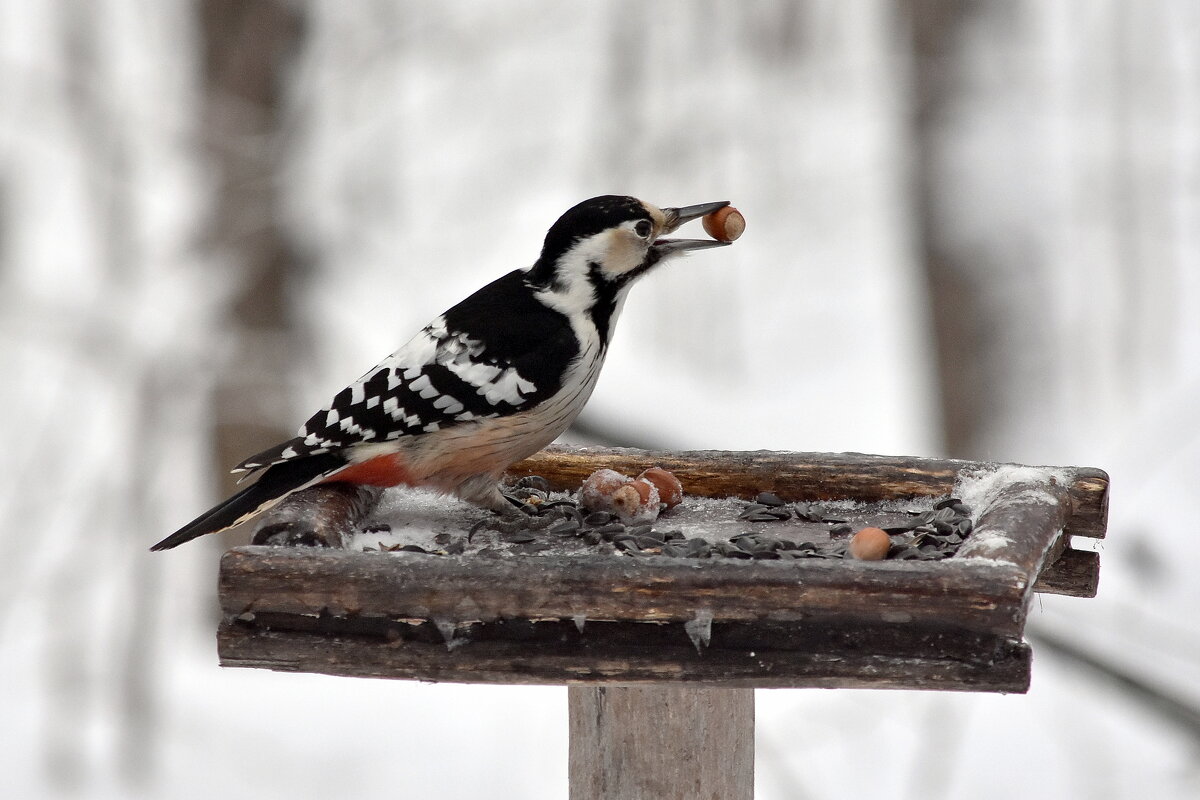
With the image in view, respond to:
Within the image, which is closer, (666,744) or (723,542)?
(723,542)

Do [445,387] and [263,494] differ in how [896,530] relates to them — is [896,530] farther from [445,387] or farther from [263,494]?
[263,494]

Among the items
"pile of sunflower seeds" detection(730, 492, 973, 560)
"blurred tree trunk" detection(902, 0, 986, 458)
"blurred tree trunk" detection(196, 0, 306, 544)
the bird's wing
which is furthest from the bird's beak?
"blurred tree trunk" detection(902, 0, 986, 458)

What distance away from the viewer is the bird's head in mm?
3242

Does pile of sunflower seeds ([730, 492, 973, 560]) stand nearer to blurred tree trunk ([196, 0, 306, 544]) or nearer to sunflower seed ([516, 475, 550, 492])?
sunflower seed ([516, 475, 550, 492])

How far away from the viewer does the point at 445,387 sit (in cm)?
304

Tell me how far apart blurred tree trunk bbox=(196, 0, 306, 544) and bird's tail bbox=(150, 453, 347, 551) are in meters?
2.87

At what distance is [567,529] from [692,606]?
2.44 ft

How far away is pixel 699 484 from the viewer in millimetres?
3266

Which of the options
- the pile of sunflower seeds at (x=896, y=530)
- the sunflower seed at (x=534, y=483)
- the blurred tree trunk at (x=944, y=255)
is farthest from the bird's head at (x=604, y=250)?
the blurred tree trunk at (x=944, y=255)

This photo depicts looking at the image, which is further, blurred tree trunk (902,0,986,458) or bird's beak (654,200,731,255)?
blurred tree trunk (902,0,986,458)

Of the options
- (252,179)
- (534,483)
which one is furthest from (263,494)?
(252,179)

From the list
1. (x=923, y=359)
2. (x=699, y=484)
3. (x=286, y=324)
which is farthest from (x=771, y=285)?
(x=699, y=484)

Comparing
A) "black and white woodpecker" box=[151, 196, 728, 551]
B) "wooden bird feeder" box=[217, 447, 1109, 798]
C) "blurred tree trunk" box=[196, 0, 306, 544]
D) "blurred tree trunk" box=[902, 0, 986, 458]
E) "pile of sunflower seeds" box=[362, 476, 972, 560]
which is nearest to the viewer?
"wooden bird feeder" box=[217, 447, 1109, 798]

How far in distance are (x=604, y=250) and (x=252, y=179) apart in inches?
111
